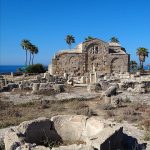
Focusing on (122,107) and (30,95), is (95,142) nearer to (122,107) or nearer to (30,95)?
(122,107)

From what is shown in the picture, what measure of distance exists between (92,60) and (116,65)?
13.6ft

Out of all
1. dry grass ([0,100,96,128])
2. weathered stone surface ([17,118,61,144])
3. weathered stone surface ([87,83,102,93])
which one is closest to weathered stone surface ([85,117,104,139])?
weathered stone surface ([17,118,61,144])

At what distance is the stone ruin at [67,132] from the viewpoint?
29.3ft

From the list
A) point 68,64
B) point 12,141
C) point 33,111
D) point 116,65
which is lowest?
point 33,111

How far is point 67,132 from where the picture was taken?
34.0 ft

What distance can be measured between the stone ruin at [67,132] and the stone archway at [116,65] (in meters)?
43.8

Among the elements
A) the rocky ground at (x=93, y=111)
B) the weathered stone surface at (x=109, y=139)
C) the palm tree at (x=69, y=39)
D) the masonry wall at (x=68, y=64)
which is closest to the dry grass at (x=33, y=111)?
the rocky ground at (x=93, y=111)

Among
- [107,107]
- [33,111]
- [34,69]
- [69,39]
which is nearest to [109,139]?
[107,107]

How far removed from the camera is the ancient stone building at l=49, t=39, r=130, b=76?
53.1 metres

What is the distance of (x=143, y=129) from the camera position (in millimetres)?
12219

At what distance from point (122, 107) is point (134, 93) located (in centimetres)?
594

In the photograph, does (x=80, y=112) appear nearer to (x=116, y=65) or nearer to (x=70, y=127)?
(x=70, y=127)

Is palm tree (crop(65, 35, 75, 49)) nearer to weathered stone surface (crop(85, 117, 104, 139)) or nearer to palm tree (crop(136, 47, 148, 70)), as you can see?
palm tree (crop(136, 47, 148, 70))

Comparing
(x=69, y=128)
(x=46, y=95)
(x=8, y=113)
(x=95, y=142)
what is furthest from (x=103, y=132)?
(x=46, y=95)
